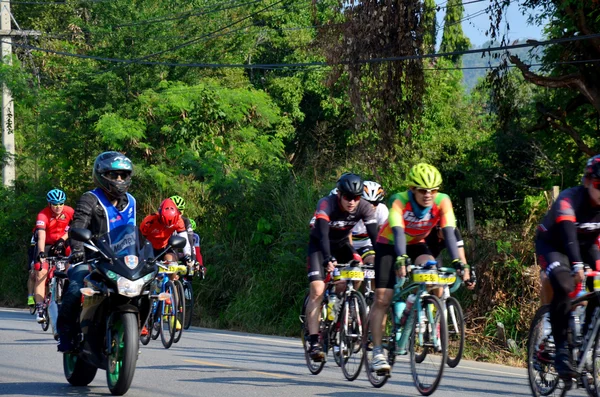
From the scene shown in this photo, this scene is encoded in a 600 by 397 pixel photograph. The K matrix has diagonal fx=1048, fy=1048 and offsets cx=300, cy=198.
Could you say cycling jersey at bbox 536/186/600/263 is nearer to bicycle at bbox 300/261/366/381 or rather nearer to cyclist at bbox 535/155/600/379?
cyclist at bbox 535/155/600/379

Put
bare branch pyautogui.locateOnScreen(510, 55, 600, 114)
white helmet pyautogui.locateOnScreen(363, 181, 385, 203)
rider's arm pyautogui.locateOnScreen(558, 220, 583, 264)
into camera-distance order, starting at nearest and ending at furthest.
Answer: rider's arm pyautogui.locateOnScreen(558, 220, 583, 264)
white helmet pyautogui.locateOnScreen(363, 181, 385, 203)
bare branch pyautogui.locateOnScreen(510, 55, 600, 114)

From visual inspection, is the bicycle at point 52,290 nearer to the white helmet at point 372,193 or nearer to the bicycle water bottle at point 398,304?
the white helmet at point 372,193

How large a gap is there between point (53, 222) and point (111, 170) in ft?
25.6

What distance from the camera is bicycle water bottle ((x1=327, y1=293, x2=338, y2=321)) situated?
34.0ft

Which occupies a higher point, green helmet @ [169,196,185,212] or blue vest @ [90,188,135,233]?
green helmet @ [169,196,185,212]

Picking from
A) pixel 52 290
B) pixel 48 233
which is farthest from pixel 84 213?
pixel 48 233

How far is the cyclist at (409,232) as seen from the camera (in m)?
9.05

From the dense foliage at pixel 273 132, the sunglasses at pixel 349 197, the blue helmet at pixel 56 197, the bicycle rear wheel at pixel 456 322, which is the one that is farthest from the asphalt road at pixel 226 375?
the dense foliage at pixel 273 132

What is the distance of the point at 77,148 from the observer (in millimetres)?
29688

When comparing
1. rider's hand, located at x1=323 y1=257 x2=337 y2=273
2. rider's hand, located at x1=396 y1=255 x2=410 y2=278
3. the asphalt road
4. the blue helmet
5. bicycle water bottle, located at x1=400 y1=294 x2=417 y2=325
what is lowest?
the asphalt road

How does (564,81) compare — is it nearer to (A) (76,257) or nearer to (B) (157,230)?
(B) (157,230)

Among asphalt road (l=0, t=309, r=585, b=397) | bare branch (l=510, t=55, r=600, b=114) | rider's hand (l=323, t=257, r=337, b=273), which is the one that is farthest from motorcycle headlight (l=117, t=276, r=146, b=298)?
bare branch (l=510, t=55, r=600, b=114)

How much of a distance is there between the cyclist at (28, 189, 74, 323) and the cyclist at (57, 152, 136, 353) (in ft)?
19.9

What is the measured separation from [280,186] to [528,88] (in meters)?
28.8
